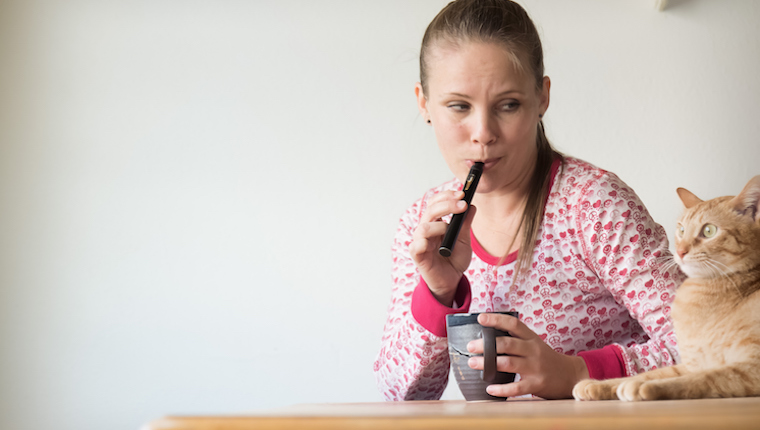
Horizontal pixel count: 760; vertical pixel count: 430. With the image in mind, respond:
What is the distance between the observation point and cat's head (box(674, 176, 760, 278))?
56 cm

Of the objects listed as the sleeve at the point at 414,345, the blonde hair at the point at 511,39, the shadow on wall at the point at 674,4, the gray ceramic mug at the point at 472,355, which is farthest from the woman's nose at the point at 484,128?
the shadow on wall at the point at 674,4

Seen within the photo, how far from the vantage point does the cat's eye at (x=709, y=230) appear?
60 centimetres

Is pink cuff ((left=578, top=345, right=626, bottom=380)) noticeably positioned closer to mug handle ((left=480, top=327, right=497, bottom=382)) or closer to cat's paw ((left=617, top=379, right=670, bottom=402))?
mug handle ((left=480, top=327, right=497, bottom=382))

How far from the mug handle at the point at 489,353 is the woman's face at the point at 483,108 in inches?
15.0

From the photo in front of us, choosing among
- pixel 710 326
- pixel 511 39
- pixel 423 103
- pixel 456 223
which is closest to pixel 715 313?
pixel 710 326

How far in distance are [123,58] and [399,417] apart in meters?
2.22

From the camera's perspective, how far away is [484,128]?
942mm

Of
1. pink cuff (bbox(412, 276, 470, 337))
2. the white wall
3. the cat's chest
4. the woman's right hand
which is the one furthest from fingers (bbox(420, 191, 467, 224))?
the white wall

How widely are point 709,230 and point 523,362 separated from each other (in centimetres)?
24

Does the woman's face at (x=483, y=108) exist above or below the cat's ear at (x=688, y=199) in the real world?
above

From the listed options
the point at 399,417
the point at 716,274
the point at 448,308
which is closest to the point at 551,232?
the point at 448,308

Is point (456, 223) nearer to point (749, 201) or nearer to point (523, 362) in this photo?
point (523, 362)

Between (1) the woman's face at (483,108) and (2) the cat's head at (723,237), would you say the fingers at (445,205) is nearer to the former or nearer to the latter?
(1) the woman's face at (483,108)

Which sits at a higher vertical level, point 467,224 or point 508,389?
point 467,224
